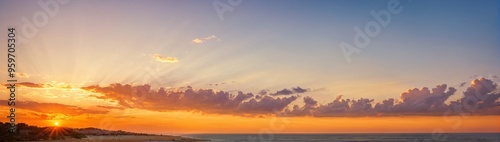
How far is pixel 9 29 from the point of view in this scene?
42562mm

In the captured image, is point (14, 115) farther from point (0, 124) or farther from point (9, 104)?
point (0, 124)

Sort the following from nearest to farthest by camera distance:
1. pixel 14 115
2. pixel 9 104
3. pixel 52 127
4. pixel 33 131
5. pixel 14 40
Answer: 1. pixel 14 40
2. pixel 9 104
3. pixel 14 115
4. pixel 33 131
5. pixel 52 127

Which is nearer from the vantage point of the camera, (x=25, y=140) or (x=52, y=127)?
(x=25, y=140)

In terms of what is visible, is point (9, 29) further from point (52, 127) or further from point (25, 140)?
point (52, 127)

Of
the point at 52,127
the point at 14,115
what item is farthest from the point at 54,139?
the point at 14,115

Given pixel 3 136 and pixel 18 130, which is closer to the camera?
pixel 3 136

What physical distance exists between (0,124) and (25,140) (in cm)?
1040

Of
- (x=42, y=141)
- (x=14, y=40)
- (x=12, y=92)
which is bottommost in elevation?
(x=42, y=141)

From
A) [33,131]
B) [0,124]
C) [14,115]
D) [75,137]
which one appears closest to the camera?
[14,115]

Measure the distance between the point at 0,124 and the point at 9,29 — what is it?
53.9m

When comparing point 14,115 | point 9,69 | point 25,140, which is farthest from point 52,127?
point 9,69

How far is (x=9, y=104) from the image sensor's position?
4603cm

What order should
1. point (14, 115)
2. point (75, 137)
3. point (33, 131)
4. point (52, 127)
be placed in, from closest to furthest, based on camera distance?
point (14, 115) → point (33, 131) → point (75, 137) → point (52, 127)

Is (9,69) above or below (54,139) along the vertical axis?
above
